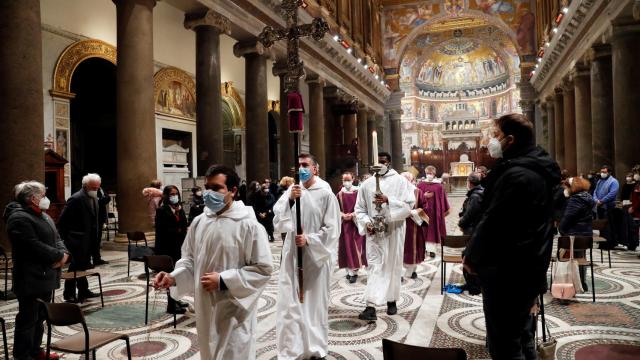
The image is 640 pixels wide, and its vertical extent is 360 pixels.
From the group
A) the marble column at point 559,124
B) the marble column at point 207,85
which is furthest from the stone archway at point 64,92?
the marble column at point 559,124

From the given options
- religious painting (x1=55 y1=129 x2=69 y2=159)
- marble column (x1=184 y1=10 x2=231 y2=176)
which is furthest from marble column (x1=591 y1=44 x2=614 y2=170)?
religious painting (x1=55 y1=129 x2=69 y2=159)

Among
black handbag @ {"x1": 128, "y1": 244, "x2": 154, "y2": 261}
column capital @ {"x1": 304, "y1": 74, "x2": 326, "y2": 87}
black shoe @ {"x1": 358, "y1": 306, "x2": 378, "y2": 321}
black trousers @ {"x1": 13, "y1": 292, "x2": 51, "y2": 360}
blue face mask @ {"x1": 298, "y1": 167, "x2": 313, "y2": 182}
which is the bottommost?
black shoe @ {"x1": 358, "y1": 306, "x2": 378, "y2": 321}

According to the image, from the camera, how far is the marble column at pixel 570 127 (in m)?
18.2

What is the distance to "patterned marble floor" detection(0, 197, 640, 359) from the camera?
402cm

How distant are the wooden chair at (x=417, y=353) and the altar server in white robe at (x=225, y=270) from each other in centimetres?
101

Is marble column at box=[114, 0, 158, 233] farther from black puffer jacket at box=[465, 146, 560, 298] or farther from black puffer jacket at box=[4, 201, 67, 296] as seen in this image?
black puffer jacket at box=[465, 146, 560, 298]

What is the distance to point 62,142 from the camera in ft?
35.4

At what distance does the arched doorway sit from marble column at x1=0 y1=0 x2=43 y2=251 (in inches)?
311

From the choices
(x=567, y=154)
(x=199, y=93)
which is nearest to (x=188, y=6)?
(x=199, y=93)

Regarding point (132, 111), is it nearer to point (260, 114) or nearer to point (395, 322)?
point (260, 114)

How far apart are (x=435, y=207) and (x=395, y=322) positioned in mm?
4751

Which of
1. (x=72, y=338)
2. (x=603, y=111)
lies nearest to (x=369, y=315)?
(x=72, y=338)

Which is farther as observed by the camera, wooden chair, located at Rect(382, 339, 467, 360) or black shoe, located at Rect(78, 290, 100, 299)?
black shoe, located at Rect(78, 290, 100, 299)

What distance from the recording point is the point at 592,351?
12.4 ft
